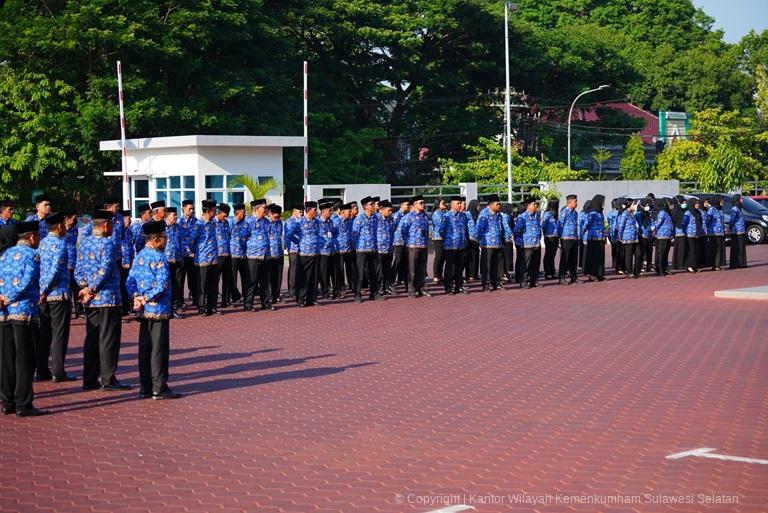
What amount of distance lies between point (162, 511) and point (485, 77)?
48437mm

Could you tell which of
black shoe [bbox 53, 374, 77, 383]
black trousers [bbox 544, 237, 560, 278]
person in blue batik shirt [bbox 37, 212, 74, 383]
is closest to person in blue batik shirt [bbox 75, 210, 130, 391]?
person in blue batik shirt [bbox 37, 212, 74, 383]

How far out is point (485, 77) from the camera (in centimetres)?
5406

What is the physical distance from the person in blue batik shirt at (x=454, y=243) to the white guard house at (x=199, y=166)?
32.2ft

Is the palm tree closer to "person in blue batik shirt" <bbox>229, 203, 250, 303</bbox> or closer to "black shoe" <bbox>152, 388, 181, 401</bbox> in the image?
"person in blue batik shirt" <bbox>229, 203, 250, 303</bbox>

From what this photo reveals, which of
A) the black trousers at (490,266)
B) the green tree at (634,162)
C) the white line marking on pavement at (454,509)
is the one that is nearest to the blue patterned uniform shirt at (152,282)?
the white line marking on pavement at (454,509)

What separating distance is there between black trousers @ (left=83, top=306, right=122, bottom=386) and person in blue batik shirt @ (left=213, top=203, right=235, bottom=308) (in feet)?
25.1

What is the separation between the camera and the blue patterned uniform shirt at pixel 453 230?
22594mm

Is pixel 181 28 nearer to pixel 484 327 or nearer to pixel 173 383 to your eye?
pixel 484 327

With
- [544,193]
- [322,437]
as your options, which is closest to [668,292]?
[322,437]

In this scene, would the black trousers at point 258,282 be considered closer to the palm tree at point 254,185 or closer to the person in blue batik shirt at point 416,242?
the person in blue batik shirt at point 416,242

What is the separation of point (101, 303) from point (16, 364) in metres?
1.39

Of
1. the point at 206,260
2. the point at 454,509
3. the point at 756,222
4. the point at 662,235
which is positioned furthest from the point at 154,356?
the point at 756,222

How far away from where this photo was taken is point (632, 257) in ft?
85.8

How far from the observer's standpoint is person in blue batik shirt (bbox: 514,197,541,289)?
23609mm
